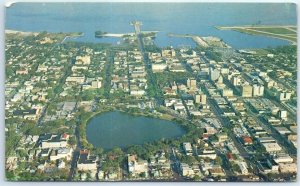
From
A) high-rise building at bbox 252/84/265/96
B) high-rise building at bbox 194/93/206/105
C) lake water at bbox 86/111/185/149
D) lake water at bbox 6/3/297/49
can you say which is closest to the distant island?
lake water at bbox 6/3/297/49

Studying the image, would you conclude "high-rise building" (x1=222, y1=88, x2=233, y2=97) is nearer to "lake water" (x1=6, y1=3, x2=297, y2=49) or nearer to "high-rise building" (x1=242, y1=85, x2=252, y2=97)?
"high-rise building" (x1=242, y1=85, x2=252, y2=97)

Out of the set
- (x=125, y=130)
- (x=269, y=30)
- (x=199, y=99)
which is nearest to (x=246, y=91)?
(x=199, y=99)

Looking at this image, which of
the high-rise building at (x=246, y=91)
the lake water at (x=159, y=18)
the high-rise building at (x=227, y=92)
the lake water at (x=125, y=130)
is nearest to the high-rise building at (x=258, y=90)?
the high-rise building at (x=246, y=91)

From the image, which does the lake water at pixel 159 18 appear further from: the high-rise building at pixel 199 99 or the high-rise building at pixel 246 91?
the high-rise building at pixel 199 99

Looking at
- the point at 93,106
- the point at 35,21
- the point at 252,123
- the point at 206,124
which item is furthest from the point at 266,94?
the point at 35,21

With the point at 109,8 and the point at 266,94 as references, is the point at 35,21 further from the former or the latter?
the point at 266,94

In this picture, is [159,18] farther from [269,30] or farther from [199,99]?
[269,30]
